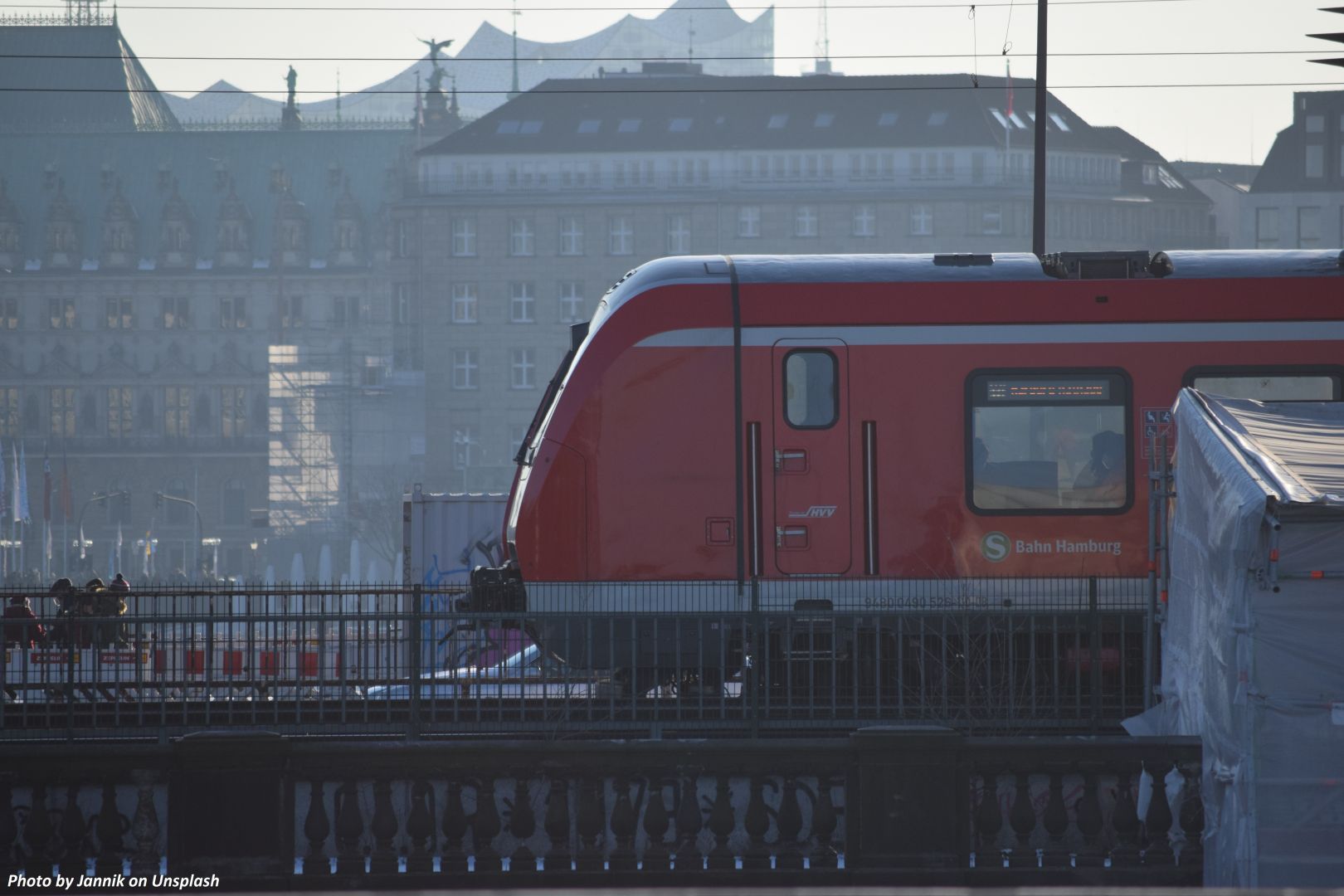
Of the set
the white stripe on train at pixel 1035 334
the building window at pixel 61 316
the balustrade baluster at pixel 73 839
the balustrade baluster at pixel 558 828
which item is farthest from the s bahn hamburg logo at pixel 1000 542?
the building window at pixel 61 316

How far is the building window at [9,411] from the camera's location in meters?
130

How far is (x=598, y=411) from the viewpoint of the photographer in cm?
1606

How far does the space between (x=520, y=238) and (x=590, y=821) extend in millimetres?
101576

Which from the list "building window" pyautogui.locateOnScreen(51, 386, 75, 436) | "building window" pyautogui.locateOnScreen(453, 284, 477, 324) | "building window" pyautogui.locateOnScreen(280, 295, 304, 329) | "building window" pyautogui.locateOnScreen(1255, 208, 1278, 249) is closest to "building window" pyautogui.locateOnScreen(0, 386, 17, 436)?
"building window" pyautogui.locateOnScreen(51, 386, 75, 436)

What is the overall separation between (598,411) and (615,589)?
1413 millimetres

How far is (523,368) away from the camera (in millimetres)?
113188

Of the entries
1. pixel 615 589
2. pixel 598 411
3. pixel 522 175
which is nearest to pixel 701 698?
pixel 615 589

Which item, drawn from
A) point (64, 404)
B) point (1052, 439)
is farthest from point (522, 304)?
point (1052, 439)

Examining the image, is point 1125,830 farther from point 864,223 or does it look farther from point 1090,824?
point 864,223

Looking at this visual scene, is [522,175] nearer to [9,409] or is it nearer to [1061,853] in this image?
[9,409]

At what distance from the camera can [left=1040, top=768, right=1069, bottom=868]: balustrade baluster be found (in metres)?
10.9

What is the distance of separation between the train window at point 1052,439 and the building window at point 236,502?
4699 inches

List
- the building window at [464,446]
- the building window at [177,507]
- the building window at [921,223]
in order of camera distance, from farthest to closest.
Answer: the building window at [177,507], the building window at [464,446], the building window at [921,223]

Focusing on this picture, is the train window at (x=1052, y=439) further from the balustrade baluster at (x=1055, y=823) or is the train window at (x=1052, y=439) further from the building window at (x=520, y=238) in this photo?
the building window at (x=520, y=238)
